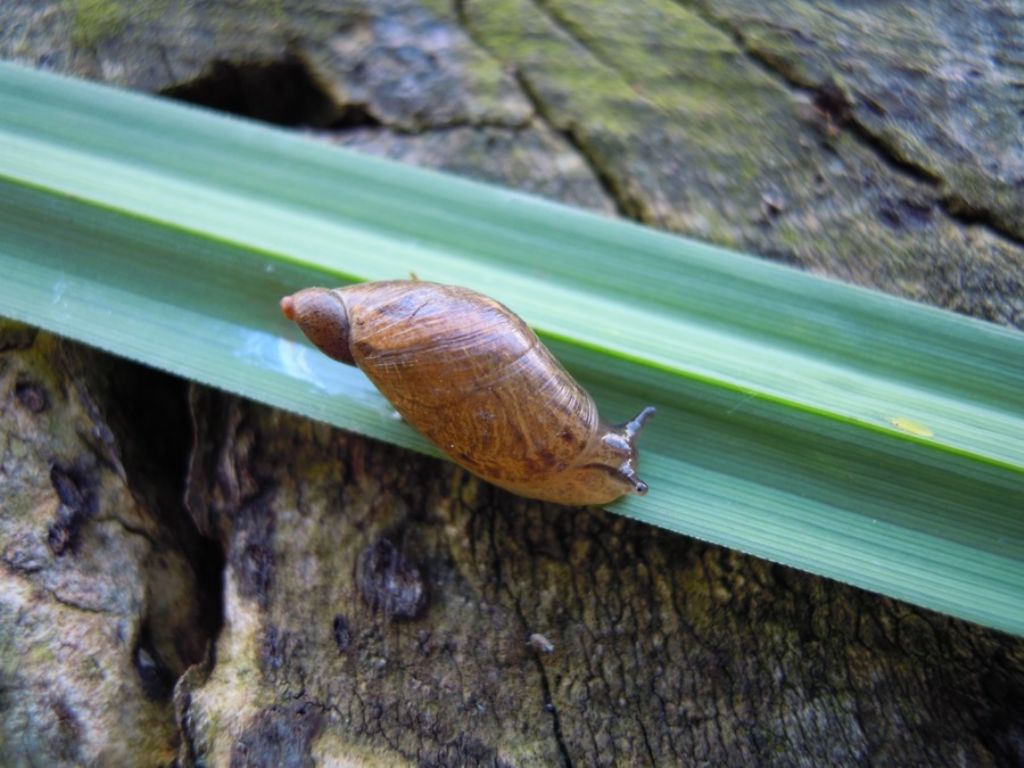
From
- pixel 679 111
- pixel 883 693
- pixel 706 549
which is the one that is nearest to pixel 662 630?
pixel 706 549

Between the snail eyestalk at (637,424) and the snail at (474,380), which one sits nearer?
the snail at (474,380)

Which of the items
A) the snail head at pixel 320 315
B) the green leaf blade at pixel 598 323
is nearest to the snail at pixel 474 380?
the snail head at pixel 320 315

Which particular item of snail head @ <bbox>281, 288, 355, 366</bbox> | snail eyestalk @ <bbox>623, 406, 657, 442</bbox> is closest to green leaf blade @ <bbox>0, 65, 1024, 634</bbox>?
snail eyestalk @ <bbox>623, 406, 657, 442</bbox>

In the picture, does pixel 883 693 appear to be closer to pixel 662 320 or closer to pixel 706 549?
pixel 706 549

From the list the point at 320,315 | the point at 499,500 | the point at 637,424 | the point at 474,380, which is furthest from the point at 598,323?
the point at 320,315

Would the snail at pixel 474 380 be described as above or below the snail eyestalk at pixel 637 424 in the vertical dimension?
above

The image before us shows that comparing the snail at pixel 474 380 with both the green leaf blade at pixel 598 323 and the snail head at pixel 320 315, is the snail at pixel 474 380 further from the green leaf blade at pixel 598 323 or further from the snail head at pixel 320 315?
the green leaf blade at pixel 598 323
